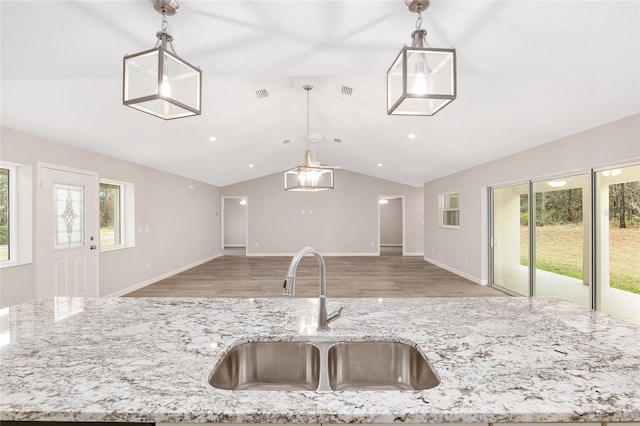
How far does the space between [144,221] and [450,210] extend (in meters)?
6.73

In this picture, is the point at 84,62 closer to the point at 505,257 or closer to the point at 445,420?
the point at 445,420

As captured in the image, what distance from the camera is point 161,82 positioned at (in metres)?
1.23

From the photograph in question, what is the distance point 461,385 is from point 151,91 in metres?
1.52

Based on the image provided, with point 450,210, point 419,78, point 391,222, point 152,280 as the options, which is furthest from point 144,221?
point 391,222

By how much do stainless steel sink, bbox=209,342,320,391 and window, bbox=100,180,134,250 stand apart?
5.04 m

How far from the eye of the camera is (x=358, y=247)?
11086 mm

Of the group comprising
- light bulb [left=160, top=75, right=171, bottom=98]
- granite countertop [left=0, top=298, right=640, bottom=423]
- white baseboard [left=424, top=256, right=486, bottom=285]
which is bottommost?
white baseboard [left=424, top=256, right=486, bottom=285]

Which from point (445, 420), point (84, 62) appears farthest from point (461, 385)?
point (84, 62)

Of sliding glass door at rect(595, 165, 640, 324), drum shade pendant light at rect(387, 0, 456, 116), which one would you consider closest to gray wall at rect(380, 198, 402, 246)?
sliding glass door at rect(595, 165, 640, 324)

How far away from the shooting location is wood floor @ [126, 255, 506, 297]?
5.78 metres

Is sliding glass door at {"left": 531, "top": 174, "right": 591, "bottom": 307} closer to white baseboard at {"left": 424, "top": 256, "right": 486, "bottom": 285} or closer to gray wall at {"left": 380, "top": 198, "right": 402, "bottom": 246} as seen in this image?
white baseboard at {"left": 424, "top": 256, "right": 486, "bottom": 285}

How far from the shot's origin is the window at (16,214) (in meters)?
3.74

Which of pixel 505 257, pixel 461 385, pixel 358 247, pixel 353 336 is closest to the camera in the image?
pixel 461 385

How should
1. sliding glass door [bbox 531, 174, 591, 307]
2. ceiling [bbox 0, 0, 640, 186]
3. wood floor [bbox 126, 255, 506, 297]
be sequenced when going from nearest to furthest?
ceiling [bbox 0, 0, 640, 186]
sliding glass door [bbox 531, 174, 591, 307]
wood floor [bbox 126, 255, 506, 297]
